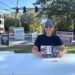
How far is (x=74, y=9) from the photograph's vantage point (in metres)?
24.9

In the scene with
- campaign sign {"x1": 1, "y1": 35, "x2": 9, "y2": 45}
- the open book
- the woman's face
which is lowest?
campaign sign {"x1": 1, "y1": 35, "x2": 9, "y2": 45}

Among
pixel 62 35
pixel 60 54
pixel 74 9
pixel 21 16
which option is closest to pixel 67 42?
pixel 62 35

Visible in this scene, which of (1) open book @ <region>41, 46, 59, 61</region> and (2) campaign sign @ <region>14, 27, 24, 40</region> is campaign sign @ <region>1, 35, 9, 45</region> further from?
(1) open book @ <region>41, 46, 59, 61</region>

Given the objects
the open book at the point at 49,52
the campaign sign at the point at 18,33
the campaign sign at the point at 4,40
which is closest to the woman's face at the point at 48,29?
the open book at the point at 49,52

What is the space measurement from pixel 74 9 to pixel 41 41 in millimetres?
22923

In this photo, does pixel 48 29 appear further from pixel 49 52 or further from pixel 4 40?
pixel 4 40

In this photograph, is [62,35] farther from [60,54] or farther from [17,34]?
[60,54]

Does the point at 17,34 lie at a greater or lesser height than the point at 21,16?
lesser

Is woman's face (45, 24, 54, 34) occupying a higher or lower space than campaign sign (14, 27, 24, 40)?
higher

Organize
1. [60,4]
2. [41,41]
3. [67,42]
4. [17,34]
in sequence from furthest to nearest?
1. [60,4]
2. [17,34]
3. [67,42]
4. [41,41]

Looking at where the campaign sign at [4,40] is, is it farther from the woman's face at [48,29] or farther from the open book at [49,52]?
the open book at [49,52]

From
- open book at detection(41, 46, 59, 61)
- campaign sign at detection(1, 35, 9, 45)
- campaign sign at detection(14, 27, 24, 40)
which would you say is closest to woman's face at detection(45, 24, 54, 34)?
open book at detection(41, 46, 59, 61)

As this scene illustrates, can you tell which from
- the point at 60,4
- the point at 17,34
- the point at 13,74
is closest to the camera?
the point at 13,74

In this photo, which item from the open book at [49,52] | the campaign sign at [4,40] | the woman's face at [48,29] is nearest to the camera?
the open book at [49,52]
